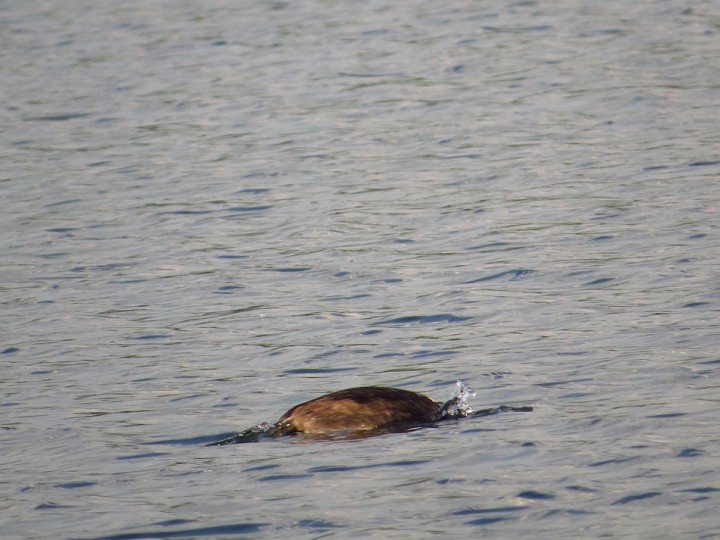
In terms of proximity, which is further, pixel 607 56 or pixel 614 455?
pixel 607 56

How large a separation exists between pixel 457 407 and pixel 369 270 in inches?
171

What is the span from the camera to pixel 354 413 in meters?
8.26

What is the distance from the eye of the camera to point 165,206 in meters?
15.9

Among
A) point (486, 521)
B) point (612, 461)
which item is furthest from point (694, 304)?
point (486, 521)

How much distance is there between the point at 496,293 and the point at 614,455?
4195mm

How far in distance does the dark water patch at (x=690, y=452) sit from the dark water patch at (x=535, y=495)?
3.06 feet

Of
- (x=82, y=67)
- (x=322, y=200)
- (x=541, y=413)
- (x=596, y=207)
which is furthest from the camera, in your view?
(x=82, y=67)

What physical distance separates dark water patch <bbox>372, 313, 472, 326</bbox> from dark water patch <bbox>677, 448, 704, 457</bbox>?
12.0 feet

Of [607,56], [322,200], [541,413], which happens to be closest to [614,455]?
[541,413]

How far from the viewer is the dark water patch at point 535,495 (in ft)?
23.0

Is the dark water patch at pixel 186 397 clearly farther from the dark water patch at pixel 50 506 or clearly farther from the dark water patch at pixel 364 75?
the dark water patch at pixel 364 75

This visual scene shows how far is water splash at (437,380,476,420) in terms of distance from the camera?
27.9ft

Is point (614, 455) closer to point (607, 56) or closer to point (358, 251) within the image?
point (358, 251)

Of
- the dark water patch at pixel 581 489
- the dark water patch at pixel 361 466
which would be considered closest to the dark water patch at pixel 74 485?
the dark water patch at pixel 361 466
